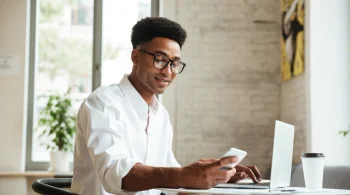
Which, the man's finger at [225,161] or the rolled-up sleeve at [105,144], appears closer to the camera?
the man's finger at [225,161]

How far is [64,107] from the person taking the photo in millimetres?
5316

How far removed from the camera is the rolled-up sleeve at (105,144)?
62.6 inches

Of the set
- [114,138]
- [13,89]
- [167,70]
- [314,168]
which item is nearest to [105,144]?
[114,138]

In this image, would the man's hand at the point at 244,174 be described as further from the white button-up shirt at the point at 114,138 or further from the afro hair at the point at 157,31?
the afro hair at the point at 157,31

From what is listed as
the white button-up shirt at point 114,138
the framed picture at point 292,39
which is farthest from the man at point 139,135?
the framed picture at point 292,39

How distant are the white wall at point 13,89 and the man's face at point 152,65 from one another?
Result: 363 centimetres

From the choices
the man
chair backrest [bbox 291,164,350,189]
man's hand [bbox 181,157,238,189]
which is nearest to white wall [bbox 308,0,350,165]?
chair backrest [bbox 291,164,350,189]

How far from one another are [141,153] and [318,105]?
261 centimetres

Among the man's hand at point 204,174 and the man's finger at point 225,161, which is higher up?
the man's finger at point 225,161

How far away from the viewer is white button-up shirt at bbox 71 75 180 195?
1620 millimetres

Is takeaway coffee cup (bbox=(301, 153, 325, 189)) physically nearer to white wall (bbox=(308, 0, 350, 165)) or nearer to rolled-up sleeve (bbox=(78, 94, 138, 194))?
rolled-up sleeve (bbox=(78, 94, 138, 194))

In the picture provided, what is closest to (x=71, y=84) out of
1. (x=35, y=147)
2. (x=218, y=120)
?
(x=35, y=147)

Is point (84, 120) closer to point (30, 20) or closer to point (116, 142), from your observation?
point (116, 142)

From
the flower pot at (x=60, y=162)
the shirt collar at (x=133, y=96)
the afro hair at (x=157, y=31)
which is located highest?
the afro hair at (x=157, y=31)
